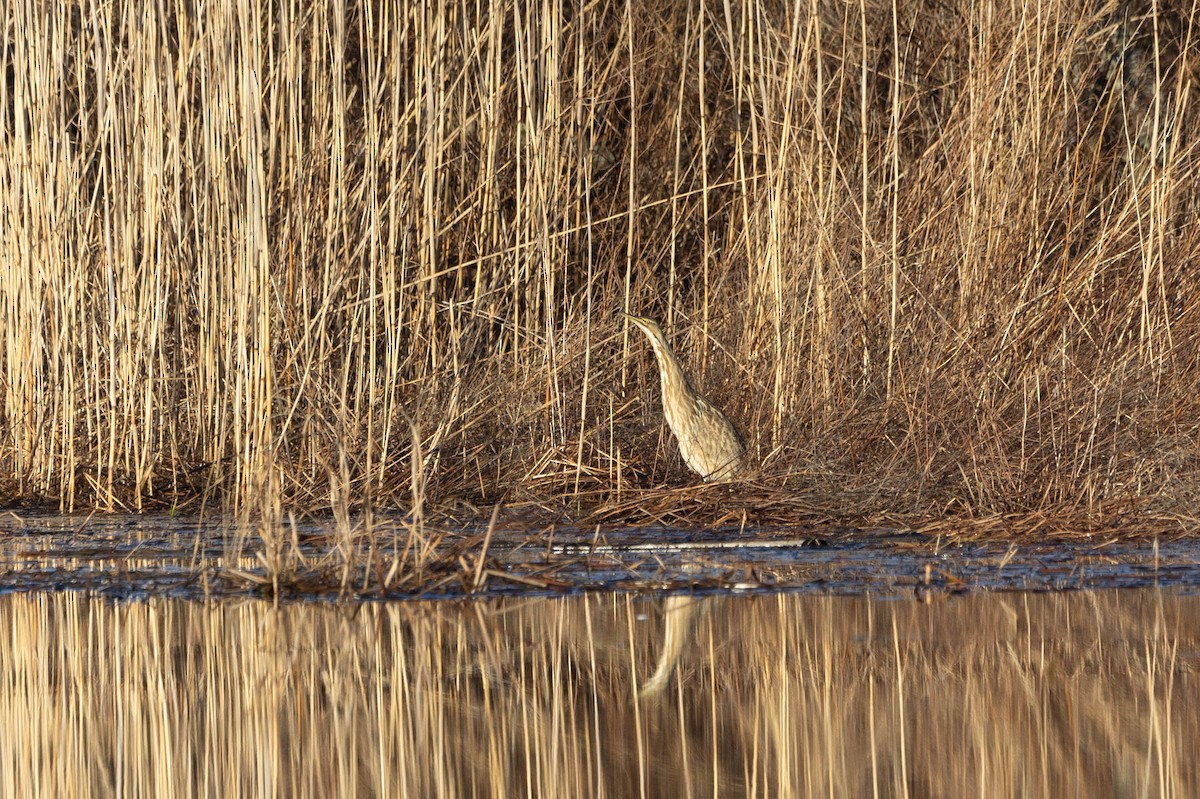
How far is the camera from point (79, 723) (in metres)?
2.99

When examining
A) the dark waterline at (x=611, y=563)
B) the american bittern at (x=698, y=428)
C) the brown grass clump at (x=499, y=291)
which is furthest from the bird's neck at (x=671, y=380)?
the dark waterline at (x=611, y=563)

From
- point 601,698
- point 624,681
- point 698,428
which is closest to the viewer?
point 601,698

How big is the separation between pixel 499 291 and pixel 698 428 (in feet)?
3.79

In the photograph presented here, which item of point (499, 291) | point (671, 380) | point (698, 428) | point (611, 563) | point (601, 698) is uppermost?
point (499, 291)

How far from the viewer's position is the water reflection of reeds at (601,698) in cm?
259

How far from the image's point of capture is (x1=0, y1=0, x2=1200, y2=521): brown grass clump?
5.81 meters

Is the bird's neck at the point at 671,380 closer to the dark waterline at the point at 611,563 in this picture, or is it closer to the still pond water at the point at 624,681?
the dark waterline at the point at 611,563

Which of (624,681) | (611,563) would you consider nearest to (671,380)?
(611,563)

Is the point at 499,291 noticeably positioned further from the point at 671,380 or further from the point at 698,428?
the point at 698,428

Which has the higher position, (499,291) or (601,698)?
(499,291)

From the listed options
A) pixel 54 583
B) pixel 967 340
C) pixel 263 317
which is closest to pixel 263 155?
pixel 263 317

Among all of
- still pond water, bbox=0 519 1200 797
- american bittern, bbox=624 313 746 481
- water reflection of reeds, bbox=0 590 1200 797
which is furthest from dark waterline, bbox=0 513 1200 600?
american bittern, bbox=624 313 746 481

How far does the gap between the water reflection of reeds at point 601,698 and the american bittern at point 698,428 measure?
1995 mm

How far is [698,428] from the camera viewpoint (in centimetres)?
602
